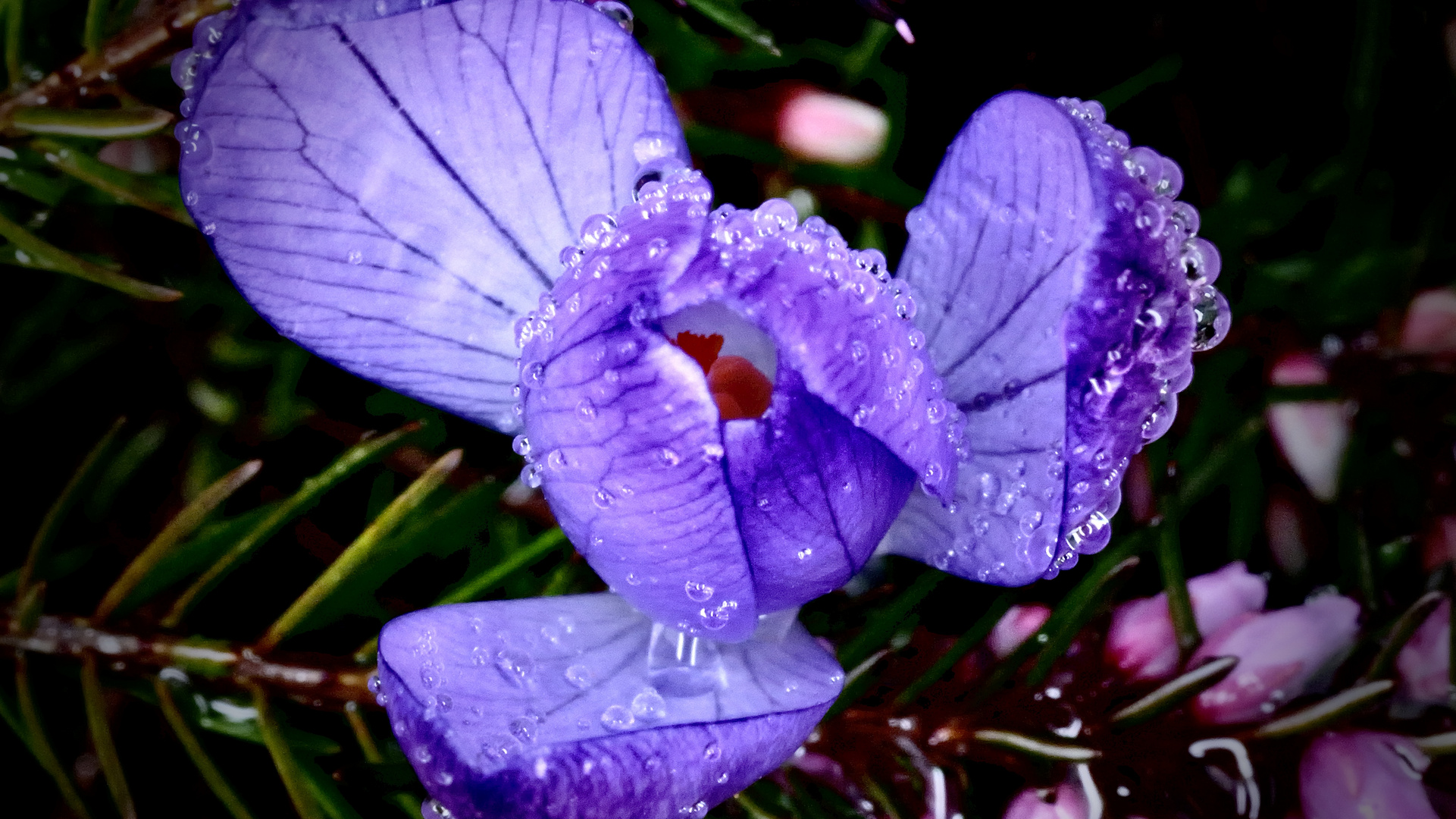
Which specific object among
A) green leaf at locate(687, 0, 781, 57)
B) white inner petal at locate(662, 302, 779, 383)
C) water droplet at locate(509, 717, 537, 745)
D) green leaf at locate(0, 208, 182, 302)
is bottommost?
water droplet at locate(509, 717, 537, 745)

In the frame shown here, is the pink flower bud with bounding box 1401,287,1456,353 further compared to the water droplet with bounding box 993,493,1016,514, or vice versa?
the pink flower bud with bounding box 1401,287,1456,353

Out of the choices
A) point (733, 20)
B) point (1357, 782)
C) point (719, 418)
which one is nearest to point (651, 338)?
point (719, 418)

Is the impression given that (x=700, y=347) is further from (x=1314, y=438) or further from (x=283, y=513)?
(x=1314, y=438)

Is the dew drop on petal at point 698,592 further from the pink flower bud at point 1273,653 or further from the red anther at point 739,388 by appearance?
the pink flower bud at point 1273,653

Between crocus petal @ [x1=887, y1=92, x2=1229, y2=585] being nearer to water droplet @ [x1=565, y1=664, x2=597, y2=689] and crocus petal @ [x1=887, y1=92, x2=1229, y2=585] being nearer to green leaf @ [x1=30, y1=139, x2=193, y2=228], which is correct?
water droplet @ [x1=565, y1=664, x2=597, y2=689]

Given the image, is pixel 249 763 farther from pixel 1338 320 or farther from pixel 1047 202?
pixel 1338 320

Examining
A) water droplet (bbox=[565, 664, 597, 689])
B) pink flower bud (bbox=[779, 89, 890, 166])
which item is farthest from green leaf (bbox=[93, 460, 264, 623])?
pink flower bud (bbox=[779, 89, 890, 166])
